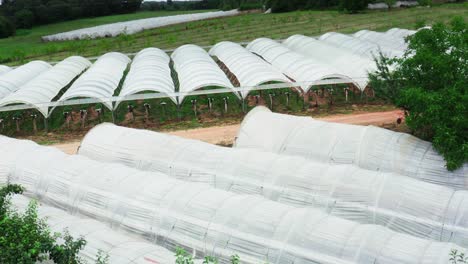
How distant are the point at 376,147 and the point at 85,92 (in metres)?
15.7

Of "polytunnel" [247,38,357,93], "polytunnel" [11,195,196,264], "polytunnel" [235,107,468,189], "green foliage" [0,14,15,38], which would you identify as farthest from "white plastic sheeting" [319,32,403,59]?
"green foliage" [0,14,15,38]

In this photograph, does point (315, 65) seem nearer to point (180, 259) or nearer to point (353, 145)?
point (353, 145)

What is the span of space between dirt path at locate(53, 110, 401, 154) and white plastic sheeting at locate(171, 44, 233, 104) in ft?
8.24

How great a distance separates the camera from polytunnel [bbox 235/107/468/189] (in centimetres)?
1567

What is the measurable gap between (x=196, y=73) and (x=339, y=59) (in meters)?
9.69

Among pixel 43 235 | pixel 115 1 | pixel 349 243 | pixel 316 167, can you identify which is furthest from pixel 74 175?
pixel 115 1

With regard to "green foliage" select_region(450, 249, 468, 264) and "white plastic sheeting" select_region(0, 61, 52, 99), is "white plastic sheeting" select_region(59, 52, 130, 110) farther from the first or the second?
"green foliage" select_region(450, 249, 468, 264)

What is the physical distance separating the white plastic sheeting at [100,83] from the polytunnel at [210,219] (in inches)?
355

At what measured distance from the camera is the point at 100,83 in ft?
91.7

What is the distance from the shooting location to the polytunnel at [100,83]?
25.5m

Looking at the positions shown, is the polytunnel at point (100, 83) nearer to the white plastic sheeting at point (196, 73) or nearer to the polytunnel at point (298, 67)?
the white plastic sheeting at point (196, 73)

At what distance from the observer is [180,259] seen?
8383mm

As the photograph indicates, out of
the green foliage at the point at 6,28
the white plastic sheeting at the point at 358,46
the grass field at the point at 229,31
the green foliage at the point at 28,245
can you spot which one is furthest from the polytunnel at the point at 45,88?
the green foliage at the point at 6,28

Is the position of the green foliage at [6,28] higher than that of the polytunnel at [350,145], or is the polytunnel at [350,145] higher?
the green foliage at [6,28]
